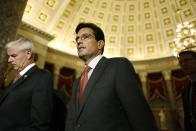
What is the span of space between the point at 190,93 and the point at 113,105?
6.51ft

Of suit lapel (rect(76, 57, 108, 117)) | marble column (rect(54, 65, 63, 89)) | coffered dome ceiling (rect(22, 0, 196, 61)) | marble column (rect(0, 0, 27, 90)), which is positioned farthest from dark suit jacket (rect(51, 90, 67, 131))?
coffered dome ceiling (rect(22, 0, 196, 61))

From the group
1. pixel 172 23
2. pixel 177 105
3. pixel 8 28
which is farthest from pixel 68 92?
pixel 8 28

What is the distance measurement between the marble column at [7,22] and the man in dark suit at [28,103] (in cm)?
93

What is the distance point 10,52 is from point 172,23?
16.7 meters

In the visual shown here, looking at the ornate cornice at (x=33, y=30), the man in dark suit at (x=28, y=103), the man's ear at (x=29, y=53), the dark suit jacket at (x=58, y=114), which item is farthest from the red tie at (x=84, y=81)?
the ornate cornice at (x=33, y=30)

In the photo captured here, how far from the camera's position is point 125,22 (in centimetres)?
1791

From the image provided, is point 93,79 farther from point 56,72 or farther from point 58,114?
point 56,72

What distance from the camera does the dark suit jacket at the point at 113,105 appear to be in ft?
5.75

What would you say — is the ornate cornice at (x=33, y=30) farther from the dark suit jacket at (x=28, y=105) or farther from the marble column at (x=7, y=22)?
the dark suit jacket at (x=28, y=105)

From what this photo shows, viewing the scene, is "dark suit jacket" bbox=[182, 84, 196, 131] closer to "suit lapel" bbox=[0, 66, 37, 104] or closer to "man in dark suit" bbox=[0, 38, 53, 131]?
"man in dark suit" bbox=[0, 38, 53, 131]

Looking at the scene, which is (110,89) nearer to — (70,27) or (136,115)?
(136,115)

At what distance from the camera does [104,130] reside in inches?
69.3

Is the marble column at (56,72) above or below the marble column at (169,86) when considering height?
above

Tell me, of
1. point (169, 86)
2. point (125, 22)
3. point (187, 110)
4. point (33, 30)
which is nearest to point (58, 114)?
point (187, 110)
